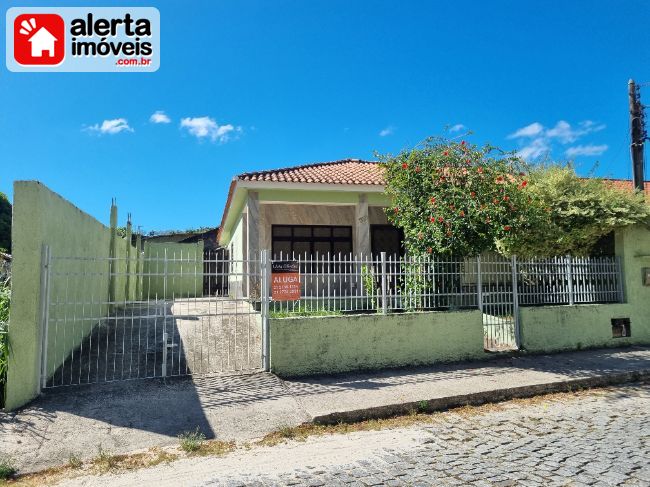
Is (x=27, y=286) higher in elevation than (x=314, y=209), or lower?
lower

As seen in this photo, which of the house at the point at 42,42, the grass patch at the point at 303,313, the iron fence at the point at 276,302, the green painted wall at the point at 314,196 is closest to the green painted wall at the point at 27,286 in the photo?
the iron fence at the point at 276,302

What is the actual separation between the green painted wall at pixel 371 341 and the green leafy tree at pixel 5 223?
20.9 m

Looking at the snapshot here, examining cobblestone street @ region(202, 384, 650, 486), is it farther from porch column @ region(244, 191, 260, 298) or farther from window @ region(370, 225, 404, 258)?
window @ region(370, 225, 404, 258)

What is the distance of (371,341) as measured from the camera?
6434 mm

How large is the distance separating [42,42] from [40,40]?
1.5 inches

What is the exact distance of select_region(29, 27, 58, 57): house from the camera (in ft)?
22.3

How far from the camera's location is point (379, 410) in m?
4.78

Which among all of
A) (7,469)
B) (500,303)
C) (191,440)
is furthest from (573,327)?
(7,469)

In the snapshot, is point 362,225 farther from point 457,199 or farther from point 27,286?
point 27,286

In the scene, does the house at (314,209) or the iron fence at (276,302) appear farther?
the house at (314,209)

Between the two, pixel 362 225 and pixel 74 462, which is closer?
pixel 74 462

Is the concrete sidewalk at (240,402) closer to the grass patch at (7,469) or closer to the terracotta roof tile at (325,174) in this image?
the grass patch at (7,469)

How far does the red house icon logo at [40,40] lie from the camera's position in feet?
22.0

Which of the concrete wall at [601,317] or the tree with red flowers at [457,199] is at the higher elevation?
the tree with red flowers at [457,199]
